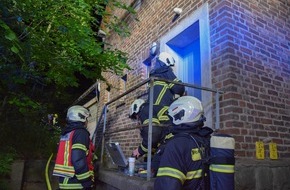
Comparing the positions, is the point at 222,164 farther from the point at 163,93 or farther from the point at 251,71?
the point at 251,71

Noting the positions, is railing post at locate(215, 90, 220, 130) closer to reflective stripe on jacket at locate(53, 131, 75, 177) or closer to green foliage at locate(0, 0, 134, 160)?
reflective stripe on jacket at locate(53, 131, 75, 177)

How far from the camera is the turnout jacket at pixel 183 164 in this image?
212 cm

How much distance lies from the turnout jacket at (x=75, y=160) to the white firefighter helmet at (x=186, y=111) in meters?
1.99

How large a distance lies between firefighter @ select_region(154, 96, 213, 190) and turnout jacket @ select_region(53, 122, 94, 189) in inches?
78.0

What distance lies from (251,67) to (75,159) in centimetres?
297

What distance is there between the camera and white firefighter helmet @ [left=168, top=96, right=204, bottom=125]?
2.37 meters

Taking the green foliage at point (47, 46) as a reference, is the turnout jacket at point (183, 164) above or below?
below

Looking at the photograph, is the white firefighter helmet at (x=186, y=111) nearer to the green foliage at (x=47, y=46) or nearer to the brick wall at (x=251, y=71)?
the brick wall at (x=251, y=71)

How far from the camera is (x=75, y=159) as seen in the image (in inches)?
153

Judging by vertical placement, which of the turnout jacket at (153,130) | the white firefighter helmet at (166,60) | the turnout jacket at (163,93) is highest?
the white firefighter helmet at (166,60)

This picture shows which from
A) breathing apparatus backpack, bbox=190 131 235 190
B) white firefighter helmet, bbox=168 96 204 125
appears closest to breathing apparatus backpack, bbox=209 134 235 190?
breathing apparatus backpack, bbox=190 131 235 190

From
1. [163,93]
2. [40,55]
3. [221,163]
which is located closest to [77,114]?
[163,93]

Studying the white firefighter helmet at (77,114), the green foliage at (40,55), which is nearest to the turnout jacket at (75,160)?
the white firefighter helmet at (77,114)

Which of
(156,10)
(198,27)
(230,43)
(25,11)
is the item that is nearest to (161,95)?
(230,43)
